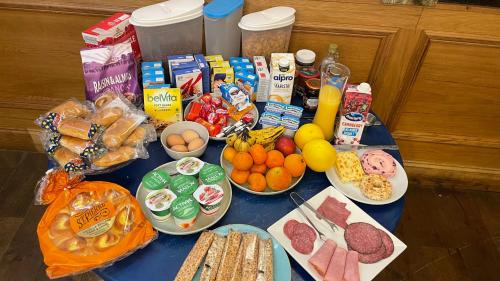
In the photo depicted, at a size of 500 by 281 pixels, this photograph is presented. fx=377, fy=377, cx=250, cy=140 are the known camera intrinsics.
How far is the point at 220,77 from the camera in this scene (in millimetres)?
1438

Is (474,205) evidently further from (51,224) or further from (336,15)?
(51,224)

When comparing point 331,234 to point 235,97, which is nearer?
point 331,234

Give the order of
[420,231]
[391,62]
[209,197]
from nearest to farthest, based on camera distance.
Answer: [209,197], [391,62], [420,231]

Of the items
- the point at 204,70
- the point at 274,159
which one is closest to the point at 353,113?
the point at 274,159

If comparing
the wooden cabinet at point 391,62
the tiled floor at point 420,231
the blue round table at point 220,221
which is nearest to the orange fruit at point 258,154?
the blue round table at point 220,221

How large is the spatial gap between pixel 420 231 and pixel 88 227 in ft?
5.54

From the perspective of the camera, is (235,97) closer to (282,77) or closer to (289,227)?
(282,77)

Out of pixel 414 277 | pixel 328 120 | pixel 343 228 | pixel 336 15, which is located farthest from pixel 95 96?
pixel 414 277

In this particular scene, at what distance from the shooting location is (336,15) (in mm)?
1612

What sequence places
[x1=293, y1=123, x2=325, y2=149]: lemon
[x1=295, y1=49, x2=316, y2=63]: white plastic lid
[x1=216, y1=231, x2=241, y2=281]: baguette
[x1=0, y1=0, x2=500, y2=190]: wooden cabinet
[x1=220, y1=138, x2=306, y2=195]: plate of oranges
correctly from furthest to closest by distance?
[x1=0, y1=0, x2=500, y2=190]: wooden cabinet → [x1=295, y1=49, x2=316, y2=63]: white plastic lid → [x1=293, y1=123, x2=325, y2=149]: lemon → [x1=220, y1=138, x2=306, y2=195]: plate of oranges → [x1=216, y1=231, x2=241, y2=281]: baguette

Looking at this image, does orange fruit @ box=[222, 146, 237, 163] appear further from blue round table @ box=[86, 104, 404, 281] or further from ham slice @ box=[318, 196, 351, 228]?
ham slice @ box=[318, 196, 351, 228]

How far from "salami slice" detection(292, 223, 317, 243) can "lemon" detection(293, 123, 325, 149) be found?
30 centimetres

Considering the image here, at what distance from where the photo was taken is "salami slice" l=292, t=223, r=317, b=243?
3.44 ft

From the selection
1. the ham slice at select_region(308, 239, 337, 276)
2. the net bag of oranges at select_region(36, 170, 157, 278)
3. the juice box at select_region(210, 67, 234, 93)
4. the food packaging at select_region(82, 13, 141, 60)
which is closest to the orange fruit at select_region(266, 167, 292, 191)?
the ham slice at select_region(308, 239, 337, 276)
